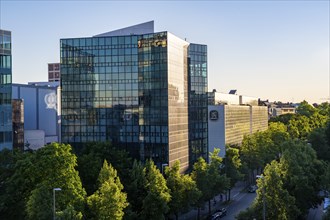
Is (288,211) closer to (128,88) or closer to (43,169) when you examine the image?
(43,169)

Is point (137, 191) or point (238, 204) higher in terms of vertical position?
point (137, 191)

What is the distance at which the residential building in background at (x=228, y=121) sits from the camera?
11431 centimetres

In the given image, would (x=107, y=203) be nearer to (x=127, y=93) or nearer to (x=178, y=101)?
(x=127, y=93)

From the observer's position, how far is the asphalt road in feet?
255

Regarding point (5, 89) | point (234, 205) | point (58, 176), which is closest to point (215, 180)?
point (234, 205)

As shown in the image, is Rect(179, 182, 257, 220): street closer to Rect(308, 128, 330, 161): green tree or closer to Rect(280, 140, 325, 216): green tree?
Rect(280, 140, 325, 216): green tree

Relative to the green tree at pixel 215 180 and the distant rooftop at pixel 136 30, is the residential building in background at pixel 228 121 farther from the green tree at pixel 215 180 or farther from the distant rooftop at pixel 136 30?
the green tree at pixel 215 180

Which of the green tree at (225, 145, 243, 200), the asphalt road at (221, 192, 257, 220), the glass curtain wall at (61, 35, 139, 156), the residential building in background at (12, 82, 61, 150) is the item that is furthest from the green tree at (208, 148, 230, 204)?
the residential building in background at (12, 82, 61, 150)

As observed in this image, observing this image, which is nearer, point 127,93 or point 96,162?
point 96,162

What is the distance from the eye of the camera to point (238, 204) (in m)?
87.4

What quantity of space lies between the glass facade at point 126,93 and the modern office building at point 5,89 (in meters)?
20.0

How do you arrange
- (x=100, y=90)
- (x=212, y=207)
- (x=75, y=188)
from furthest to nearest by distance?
(x=212, y=207) → (x=100, y=90) → (x=75, y=188)

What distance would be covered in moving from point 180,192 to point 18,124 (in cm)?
5869

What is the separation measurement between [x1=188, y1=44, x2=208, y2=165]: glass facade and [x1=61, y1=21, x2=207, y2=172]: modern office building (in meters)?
7.37
